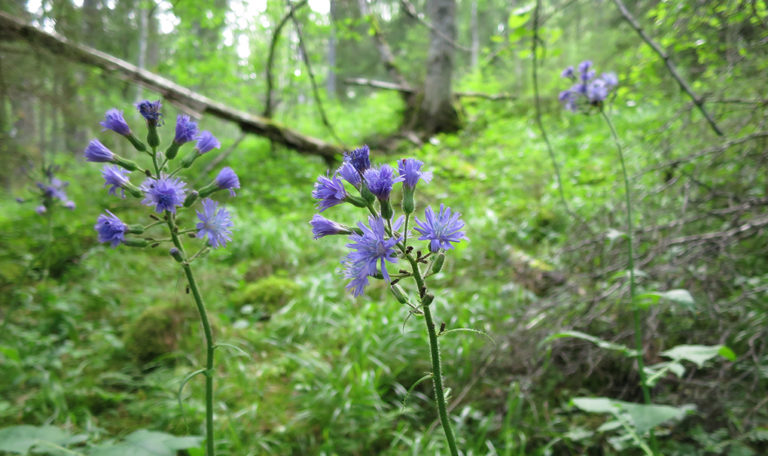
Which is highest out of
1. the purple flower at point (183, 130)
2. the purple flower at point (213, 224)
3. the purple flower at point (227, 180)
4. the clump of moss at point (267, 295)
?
the clump of moss at point (267, 295)

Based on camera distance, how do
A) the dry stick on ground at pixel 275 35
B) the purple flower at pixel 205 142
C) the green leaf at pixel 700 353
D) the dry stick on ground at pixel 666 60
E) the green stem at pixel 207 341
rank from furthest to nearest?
the dry stick on ground at pixel 275 35 < the dry stick on ground at pixel 666 60 < the green leaf at pixel 700 353 < the purple flower at pixel 205 142 < the green stem at pixel 207 341

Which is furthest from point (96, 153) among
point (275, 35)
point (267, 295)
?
point (267, 295)

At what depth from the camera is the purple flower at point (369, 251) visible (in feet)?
2.95

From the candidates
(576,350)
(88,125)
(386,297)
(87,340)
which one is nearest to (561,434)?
(576,350)

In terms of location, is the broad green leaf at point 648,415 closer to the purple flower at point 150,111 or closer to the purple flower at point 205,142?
the purple flower at point 205,142

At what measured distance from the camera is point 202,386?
9.18ft

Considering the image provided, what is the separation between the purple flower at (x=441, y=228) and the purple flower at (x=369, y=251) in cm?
7

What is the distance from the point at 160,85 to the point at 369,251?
22.1 ft


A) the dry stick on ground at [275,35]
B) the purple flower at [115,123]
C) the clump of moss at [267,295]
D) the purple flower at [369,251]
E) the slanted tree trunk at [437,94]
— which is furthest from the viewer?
the slanted tree trunk at [437,94]

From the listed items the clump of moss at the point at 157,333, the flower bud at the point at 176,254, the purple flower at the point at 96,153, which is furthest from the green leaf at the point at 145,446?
the clump of moss at the point at 157,333

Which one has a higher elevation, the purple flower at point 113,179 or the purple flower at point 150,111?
the purple flower at point 150,111

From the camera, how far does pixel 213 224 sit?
1350 mm

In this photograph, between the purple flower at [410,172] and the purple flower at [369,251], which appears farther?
the purple flower at [410,172]

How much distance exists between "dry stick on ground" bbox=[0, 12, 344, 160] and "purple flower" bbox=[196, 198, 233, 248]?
188 inches
